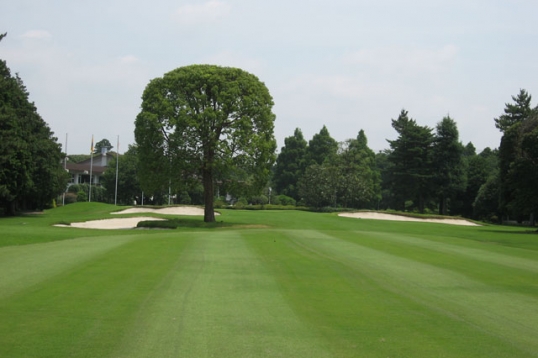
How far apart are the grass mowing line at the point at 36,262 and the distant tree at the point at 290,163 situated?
3462 inches

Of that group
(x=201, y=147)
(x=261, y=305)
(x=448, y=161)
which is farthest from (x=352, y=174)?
(x=261, y=305)

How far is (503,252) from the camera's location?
2158 centimetres

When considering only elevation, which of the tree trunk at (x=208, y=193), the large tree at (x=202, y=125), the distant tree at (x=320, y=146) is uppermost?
the distant tree at (x=320, y=146)

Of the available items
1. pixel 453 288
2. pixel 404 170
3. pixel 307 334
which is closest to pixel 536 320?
pixel 453 288

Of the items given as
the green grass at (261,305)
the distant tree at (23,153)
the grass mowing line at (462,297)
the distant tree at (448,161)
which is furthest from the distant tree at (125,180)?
the grass mowing line at (462,297)

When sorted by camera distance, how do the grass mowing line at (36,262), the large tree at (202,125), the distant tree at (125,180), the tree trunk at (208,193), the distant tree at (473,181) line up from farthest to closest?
the distant tree at (473,181), the distant tree at (125,180), the tree trunk at (208,193), the large tree at (202,125), the grass mowing line at (36,262)

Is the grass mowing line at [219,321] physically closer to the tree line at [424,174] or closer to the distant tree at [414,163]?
the tree line at [424,174]

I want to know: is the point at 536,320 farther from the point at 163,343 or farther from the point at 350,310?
the point at 163,343

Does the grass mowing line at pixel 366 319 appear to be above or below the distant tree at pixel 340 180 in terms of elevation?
below

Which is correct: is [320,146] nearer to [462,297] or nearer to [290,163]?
[290,163]

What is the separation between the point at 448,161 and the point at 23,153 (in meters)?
60.2

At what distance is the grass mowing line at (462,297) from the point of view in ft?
27.0

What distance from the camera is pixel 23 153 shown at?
165 ft

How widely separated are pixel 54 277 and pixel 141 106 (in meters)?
30.8
